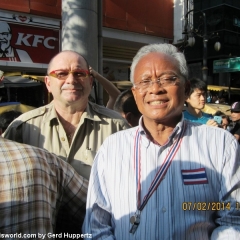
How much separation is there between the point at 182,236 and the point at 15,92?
8750 mm

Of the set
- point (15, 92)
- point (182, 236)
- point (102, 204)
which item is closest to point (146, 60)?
point (102, 204)

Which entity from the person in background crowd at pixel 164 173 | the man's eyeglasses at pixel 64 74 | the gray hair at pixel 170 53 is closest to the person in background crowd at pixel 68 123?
the man's eyeglasses at pixel 64 74

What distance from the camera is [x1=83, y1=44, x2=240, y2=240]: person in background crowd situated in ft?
5.10

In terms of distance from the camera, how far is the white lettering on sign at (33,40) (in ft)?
30.3

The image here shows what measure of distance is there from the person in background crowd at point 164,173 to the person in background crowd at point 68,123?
1.68ft

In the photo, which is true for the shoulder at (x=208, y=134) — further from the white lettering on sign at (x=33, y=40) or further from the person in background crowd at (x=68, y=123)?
the white lettering on sign at (x=33, y=40)

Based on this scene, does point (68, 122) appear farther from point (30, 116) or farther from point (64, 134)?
point (30, 116)

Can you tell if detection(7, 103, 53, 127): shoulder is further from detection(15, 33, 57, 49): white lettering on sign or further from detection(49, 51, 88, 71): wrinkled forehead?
detection(15, 33, 57, 49): white lettering on sign

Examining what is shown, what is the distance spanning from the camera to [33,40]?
31.1ft

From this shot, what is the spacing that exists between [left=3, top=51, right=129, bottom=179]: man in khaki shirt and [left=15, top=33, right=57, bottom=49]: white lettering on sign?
759 cm

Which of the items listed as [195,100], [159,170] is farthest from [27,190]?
[195,100]

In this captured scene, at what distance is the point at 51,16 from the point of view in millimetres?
9617

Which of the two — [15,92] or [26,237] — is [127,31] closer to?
[15,92]
